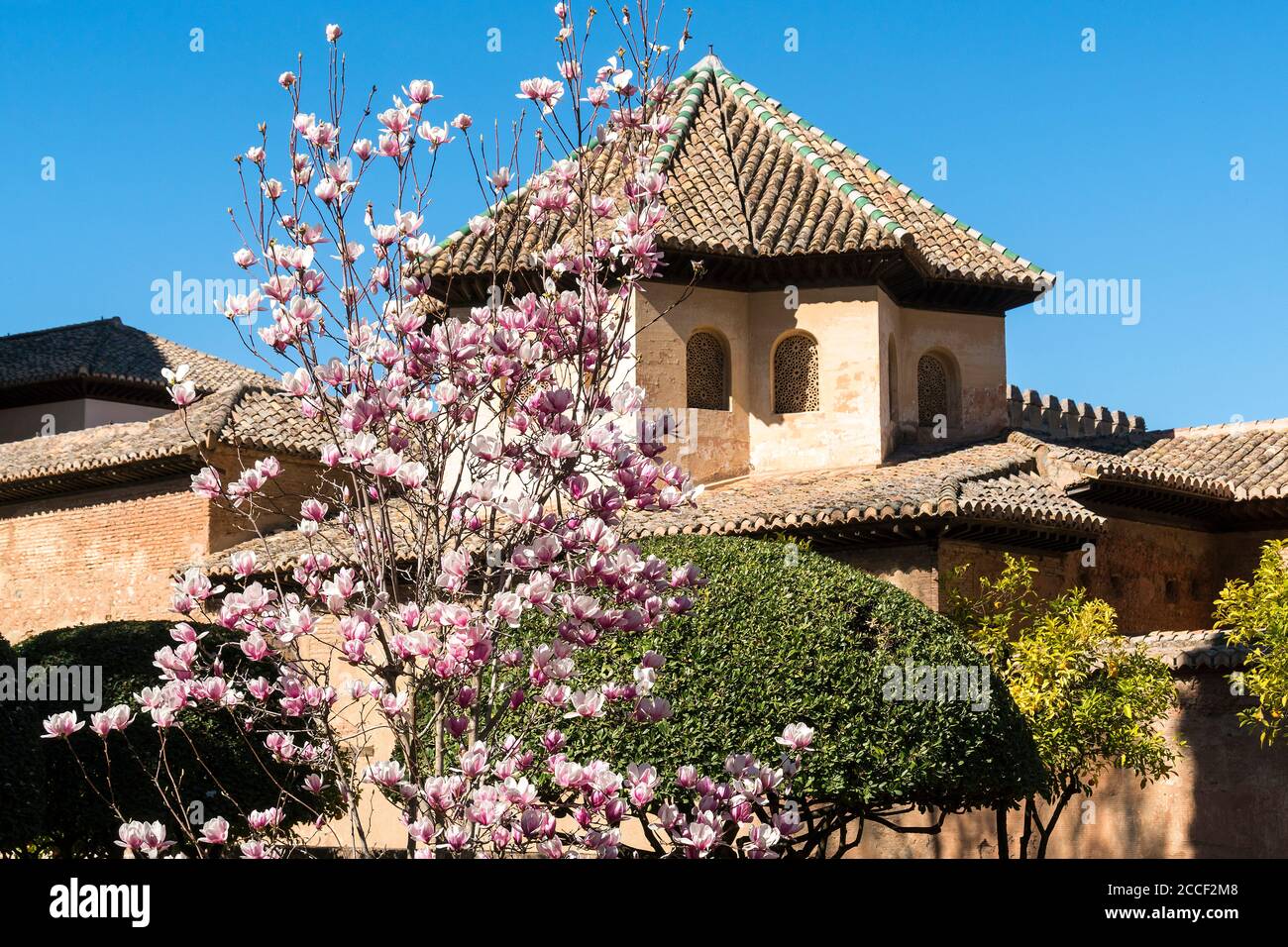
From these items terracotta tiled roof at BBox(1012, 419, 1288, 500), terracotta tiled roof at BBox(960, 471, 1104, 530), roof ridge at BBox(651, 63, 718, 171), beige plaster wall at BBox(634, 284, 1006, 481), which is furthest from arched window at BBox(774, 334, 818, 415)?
terracotta tiled roof at BBox(960, 471, 1104, 530)

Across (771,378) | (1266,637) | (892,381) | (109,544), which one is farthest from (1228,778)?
(109,544)

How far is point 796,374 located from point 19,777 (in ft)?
39.6

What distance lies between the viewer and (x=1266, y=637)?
43.9 feet

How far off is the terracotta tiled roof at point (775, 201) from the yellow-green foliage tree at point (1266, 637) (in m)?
6.62

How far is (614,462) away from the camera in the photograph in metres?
5.51

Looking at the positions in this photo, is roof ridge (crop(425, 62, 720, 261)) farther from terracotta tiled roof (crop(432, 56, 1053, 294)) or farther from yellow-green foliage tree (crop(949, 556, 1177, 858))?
yellow-green foliage tree (crop(949, 556, 1177, 858))

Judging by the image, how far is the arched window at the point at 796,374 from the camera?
66.1ft

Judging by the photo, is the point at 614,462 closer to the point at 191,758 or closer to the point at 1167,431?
the point at 191,758

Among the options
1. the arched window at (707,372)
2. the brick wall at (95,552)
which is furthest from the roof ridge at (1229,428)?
the brick wall at (95,552)

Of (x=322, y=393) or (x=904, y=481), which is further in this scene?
(x=904, y=481)

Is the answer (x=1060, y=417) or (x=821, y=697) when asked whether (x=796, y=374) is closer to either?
(x=1060, y=417)

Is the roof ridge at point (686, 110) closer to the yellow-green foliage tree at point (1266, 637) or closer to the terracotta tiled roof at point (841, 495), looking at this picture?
the terracotta tiled roof at point (841, 495)
